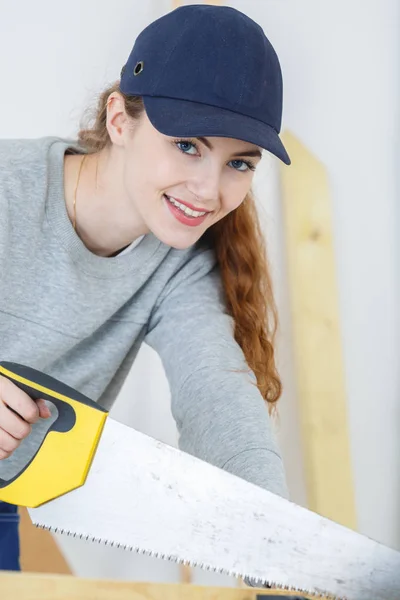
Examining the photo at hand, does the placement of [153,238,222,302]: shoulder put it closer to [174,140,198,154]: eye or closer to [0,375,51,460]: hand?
[174,140,198,154]: eye

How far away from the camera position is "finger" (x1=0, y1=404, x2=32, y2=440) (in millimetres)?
861

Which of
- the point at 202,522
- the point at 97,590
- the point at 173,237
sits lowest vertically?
the point at 97,590

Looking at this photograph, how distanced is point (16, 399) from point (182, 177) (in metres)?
0.37

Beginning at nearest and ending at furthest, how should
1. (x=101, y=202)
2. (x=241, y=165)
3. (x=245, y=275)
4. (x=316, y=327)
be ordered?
(x=241, y=165), (x=101, y=202), (x=245, y=275), (x=316, y=327)

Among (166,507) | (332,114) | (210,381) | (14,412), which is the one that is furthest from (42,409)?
(332,114)

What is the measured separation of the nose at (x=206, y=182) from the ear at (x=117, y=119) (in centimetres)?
14

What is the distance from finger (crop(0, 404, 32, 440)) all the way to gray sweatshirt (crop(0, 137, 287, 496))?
29 centimetres

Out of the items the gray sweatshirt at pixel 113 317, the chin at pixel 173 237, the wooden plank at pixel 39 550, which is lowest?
the wooden plank at pixel 39 550

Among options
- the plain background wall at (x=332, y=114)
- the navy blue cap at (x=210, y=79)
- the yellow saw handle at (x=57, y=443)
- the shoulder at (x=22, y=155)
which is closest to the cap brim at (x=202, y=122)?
the navy blue cap at (x=210, y=79)

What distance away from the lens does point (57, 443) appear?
86 cm

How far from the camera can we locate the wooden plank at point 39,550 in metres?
1.75

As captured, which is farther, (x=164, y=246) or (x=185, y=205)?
(x=164, y=246)

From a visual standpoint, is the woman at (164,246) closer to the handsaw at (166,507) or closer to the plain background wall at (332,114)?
the handsaw at (166,507)

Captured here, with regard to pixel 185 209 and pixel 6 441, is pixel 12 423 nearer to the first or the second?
pixel 6 441
